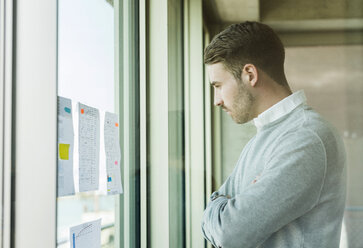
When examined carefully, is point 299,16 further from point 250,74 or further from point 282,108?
point 282,108

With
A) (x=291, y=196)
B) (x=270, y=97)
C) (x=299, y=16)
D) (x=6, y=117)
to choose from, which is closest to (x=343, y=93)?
(x=299, y=16)

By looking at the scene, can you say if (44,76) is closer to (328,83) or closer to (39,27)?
(39,27)

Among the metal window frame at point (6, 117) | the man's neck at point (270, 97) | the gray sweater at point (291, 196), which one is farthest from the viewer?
the man's neck at point (270, 97)

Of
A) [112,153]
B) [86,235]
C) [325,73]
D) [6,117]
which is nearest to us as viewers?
[6,117]

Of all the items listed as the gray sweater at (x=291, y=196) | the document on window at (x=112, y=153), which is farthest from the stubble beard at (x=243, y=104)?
the document on window at (x=112, y=153)

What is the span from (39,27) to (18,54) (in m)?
0.07

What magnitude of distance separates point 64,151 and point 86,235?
247mm

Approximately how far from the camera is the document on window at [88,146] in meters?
0.89

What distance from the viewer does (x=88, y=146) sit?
941 mm

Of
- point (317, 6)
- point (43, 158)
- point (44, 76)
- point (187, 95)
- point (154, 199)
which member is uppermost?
point (317, 6)

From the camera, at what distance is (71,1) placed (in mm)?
902

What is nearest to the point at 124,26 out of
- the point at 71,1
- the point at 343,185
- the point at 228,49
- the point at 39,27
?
the point at 228,49

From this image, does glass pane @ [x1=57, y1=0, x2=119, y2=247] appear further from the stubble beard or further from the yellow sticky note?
the stubble beard

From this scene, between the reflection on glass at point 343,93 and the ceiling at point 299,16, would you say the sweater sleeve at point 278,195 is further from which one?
the ceiling at point 299,16
